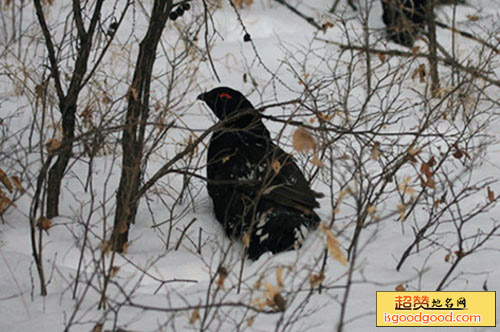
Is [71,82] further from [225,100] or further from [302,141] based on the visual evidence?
[302,141]

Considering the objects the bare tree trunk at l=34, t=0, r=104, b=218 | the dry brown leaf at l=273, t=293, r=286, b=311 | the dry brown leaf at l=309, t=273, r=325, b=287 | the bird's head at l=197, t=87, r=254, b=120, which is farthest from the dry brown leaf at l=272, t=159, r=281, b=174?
the bird's head at l=197, t=87, r=254, b=120

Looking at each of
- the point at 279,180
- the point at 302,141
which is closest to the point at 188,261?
the point at 279,180

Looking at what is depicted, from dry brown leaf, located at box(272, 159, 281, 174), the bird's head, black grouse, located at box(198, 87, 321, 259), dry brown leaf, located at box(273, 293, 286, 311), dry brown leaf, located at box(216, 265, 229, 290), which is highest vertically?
the bird's head

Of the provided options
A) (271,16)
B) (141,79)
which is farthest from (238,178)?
(271,16)

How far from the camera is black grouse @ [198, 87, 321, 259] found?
14.8 ft

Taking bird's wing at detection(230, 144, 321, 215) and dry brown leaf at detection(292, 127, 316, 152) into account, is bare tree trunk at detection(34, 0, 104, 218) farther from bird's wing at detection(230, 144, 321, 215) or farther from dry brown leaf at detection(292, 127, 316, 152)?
dry brown leaf at detection(292, 127, 316, 152)

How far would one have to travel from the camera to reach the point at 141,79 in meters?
4.23

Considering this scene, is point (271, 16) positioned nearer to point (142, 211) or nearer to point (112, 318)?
point (142, 211)

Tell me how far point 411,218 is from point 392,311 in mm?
1532

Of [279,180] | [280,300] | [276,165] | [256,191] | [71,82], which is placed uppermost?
[71,82]

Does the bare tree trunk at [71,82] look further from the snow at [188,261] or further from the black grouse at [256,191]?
the black grouse at [256,191]

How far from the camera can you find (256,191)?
179 inches

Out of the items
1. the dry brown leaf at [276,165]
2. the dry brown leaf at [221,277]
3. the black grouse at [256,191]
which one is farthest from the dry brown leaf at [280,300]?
the black grouse at [256,191]

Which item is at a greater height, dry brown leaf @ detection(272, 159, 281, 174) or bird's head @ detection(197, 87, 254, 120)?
bird's head @ detection(197, 87, 254, 120)
